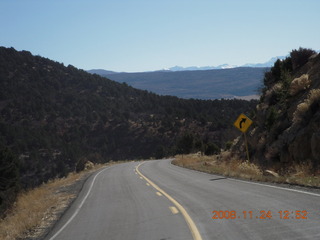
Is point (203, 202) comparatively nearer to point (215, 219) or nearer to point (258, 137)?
point (215, 219)

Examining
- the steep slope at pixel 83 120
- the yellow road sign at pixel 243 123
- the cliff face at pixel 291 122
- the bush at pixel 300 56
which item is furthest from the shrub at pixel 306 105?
the steep slope at pixel 83 120

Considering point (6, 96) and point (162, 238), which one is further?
point (6, 96)

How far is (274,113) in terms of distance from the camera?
22969 mm

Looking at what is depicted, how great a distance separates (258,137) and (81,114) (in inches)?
3249

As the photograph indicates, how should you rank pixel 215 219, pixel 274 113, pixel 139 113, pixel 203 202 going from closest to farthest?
pixel 215 219
pixel 203 202
pixel 274 113
pixel 139 113

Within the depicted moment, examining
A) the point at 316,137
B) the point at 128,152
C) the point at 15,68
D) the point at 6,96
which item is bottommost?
the point at 128,152

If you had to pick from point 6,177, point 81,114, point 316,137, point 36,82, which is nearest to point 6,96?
point 36,82
